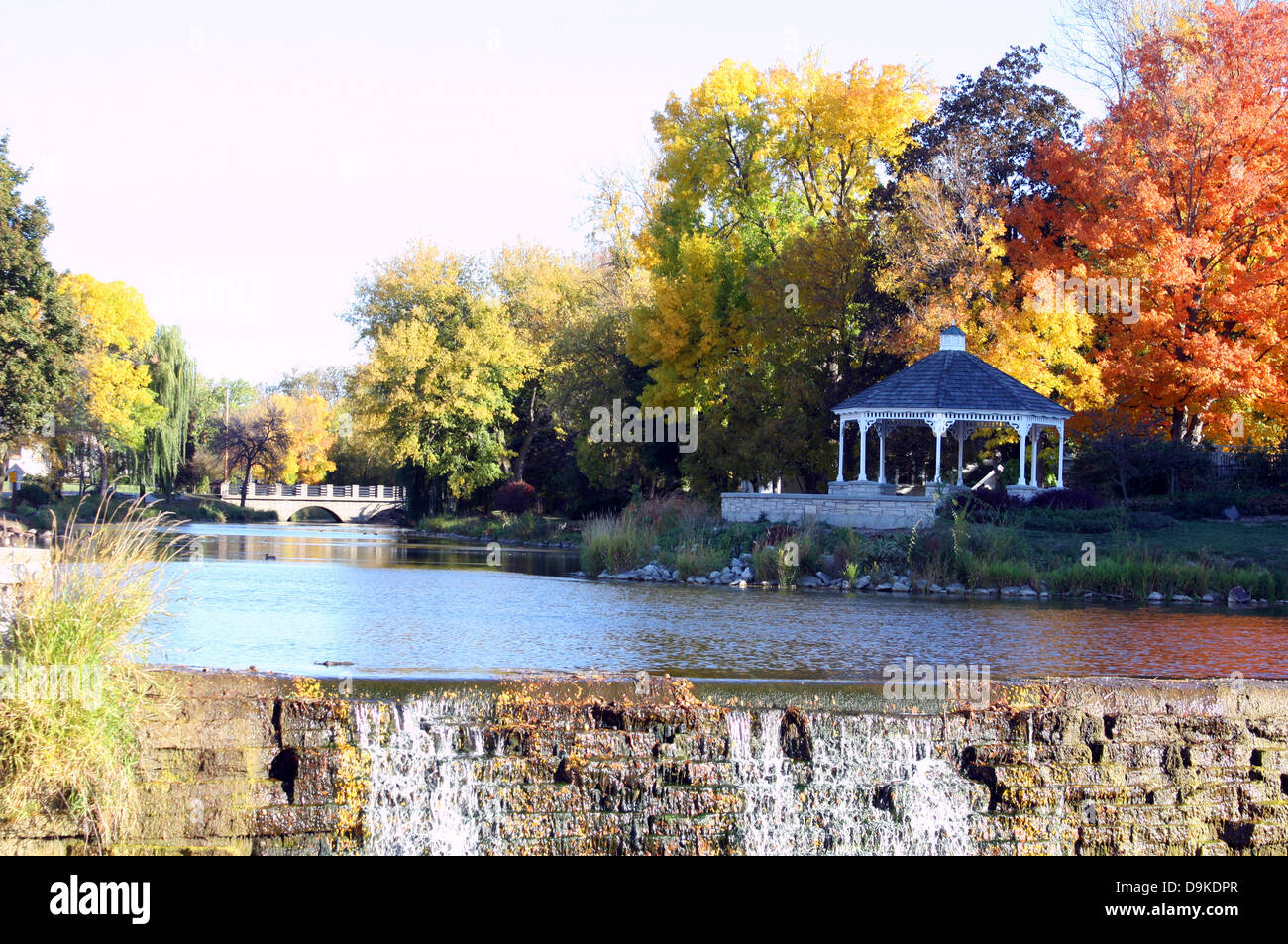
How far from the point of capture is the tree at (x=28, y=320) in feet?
108

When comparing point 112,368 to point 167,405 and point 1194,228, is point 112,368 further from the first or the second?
point 1194,228

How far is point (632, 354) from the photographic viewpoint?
1528 inches

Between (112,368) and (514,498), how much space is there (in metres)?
18.1

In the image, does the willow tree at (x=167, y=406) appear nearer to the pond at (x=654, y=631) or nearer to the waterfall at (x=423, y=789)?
the pond at (x=654, y=631)

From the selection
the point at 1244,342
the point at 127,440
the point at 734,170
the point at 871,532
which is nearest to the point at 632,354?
the point at 734,170

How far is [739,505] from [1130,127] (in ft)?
44.8

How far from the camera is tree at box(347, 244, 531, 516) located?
2020 inches

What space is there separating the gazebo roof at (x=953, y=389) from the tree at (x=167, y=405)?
4098 cm

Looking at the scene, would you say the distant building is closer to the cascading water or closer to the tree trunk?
the tree trunk

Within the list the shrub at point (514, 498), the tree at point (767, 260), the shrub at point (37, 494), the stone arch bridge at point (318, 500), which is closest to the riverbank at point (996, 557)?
the tree at point (767, 260)

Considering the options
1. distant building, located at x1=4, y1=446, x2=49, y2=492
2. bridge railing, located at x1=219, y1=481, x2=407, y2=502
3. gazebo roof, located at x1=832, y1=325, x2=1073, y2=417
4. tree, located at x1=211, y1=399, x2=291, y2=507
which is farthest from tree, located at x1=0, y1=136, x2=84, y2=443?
tree, located at x1=211, y1=399, x2=291, y2=507

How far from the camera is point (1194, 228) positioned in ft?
96.9

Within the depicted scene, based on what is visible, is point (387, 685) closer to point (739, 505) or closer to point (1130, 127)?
point (739, 505)

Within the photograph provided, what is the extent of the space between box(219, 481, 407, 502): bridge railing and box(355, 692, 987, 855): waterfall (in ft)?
195
